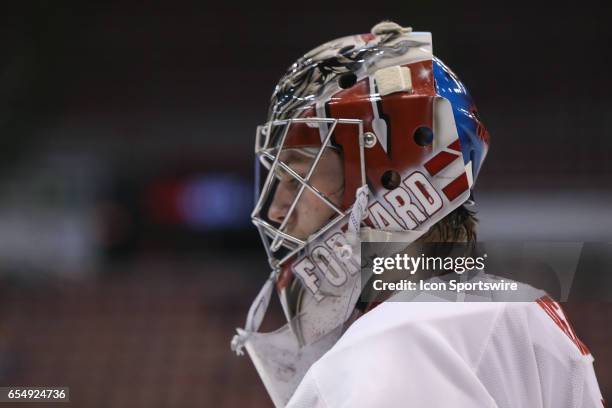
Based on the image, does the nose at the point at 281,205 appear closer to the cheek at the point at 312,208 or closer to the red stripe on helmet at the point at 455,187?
the cheek at the point at 312,208

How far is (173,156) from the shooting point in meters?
5.19

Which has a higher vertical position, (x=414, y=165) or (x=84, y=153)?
(x=414, y=165)

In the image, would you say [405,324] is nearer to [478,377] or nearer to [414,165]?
[478,377]

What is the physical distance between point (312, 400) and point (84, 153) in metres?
4.15

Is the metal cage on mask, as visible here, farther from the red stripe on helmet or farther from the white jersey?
the white jersey

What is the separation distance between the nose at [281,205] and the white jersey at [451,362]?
14.5 inches

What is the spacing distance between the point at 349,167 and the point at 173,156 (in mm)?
4141

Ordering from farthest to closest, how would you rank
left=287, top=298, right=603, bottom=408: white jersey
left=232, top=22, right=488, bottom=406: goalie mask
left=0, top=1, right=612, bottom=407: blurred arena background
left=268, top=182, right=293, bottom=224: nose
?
left=0, top=1, right=612, bottom=407: blurred arena background < left=268, top=182, right=293, bottom=224: nose < left=232, top=22, right=488, bottom=406: goalie mask < left=287, top=298, right=603, bottom=408: white jersey

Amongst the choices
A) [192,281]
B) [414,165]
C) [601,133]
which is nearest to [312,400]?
[414,165]

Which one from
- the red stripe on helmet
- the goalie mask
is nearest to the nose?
the goalie mask

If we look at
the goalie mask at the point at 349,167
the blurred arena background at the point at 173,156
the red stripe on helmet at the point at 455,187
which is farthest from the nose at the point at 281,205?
the blurred arena background at the point at 173,156

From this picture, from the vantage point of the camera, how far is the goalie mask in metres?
1.19

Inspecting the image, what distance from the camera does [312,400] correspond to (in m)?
0.91

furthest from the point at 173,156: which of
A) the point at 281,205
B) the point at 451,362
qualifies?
the point at 451,362
